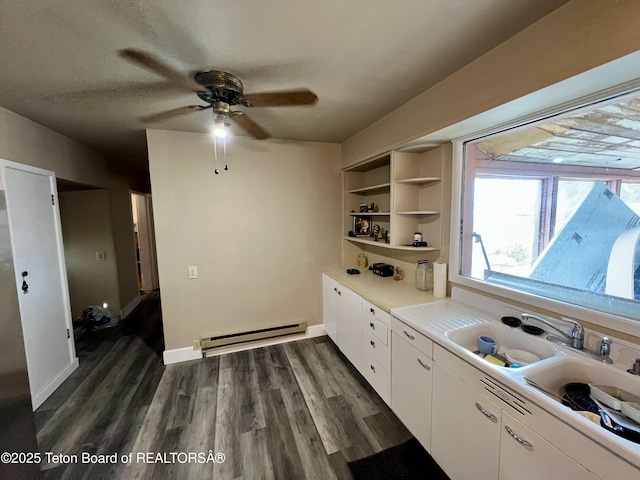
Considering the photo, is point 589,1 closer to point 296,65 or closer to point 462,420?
point 296,65

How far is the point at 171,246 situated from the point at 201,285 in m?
0.52

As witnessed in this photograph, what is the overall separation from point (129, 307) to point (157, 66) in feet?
13.5

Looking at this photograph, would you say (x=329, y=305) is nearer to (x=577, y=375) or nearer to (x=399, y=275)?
(x=399, y=275)

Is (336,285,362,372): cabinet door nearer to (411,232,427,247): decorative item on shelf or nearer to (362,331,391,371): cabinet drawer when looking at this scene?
(362,331,391,371): cabinet drawer

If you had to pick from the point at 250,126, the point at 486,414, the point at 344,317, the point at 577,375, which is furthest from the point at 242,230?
the point at 577,375

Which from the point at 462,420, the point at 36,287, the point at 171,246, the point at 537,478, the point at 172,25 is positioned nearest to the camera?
the point at 537,478

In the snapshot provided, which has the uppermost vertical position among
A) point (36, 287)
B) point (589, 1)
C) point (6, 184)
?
point (589, 1)

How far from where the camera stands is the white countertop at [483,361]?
798 mm

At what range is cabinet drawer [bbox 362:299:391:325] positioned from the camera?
1.96 m

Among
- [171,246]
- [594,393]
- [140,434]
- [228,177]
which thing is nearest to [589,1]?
[594,393]

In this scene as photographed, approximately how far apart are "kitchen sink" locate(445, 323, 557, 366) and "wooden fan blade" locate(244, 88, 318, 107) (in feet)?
6.07

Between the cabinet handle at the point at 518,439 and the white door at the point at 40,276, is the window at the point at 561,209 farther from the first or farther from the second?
the white door at the point at 40,276

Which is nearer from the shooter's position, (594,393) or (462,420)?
(594,393)

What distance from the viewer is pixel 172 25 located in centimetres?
118
